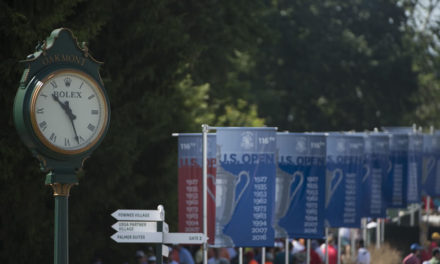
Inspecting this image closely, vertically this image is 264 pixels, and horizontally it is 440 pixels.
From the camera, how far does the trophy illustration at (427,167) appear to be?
34156mm

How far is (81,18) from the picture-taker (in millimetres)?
18875

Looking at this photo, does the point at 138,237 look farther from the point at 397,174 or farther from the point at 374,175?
the point at 397,174

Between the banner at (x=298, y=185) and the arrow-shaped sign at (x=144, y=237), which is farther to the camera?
the banner at (x=298, y=185)

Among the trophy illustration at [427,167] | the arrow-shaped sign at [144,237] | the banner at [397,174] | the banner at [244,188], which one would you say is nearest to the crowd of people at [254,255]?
the banner at [397,174]

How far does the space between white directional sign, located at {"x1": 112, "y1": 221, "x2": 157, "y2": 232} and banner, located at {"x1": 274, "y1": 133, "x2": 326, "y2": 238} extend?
335 inches

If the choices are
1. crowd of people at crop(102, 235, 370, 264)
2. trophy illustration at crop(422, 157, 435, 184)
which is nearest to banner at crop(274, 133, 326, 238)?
crowd of people at crop(102, 235, 370, 264)

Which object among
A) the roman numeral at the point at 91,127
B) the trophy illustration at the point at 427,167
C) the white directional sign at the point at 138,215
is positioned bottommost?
the white directional sign at the point at 138,215

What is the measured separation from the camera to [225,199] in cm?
1775

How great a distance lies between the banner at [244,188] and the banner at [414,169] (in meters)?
12.7

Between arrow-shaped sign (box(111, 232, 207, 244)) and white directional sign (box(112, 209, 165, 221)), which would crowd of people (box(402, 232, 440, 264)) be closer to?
arrow-shaped sign (box(111, 232, 207, 244))

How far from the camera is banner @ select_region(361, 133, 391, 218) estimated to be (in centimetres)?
2589

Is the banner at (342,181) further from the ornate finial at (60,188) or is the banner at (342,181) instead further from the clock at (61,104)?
the ornate finial at (60,188)

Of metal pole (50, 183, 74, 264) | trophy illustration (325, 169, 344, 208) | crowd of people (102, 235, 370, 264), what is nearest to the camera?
metal pole (50, 183, 74, 264)

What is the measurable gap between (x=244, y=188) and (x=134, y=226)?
6.52m
